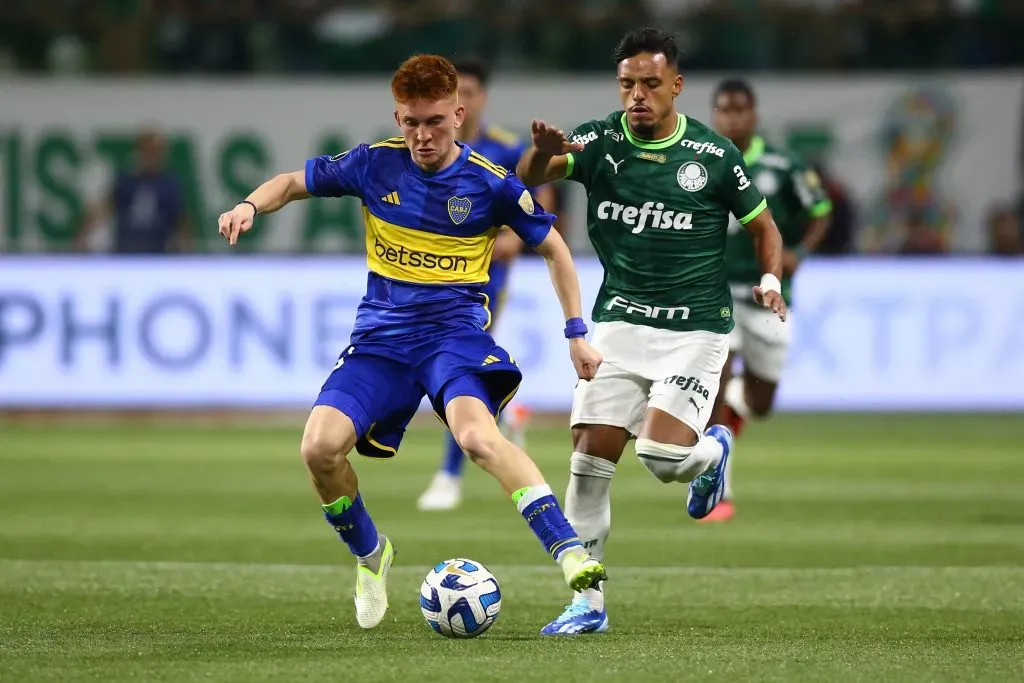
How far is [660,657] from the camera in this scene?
20.2 feet

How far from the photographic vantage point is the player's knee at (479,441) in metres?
6.48

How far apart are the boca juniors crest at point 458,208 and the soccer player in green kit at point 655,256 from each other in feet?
1.83

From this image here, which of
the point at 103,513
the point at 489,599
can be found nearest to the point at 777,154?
the point at 103,513

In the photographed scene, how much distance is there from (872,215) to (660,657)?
14734mm

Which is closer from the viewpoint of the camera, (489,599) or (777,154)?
(489,599)

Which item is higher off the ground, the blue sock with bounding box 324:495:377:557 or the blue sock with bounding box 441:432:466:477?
the blue sock with bounding box 324:495:377:557

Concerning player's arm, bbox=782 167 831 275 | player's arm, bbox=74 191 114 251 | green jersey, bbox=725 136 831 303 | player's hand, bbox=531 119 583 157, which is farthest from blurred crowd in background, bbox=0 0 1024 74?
player's hand, bbox=531 119 583 157

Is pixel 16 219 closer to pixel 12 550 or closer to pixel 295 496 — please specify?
pixel 295 496

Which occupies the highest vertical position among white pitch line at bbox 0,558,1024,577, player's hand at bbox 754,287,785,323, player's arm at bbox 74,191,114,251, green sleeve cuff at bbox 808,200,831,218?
player's hand at bbox 754,287,785,323

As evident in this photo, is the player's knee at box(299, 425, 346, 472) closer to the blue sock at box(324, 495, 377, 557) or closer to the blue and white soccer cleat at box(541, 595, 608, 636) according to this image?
the blue sock at box(324, 495, 377, 557)

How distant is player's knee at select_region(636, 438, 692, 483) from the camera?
24.7 ft

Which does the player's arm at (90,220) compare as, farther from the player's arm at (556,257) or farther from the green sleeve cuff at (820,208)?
the player's arm at (556,257)

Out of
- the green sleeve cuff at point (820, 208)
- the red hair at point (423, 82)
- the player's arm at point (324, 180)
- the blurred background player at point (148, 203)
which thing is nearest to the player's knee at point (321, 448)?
the player's arm at point (324, 180)

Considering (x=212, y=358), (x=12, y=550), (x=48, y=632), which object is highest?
(x=48, y=632)
